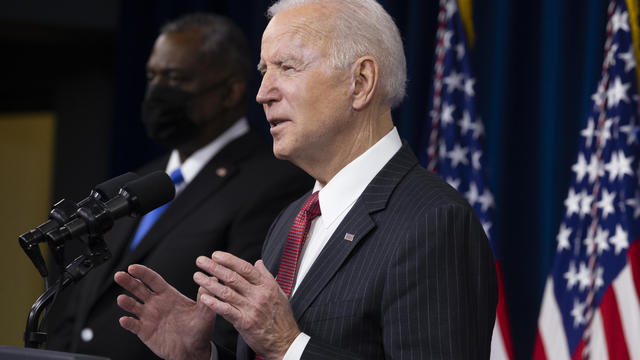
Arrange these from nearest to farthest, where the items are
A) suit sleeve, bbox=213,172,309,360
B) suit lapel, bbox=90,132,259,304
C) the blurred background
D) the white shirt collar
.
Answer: suit sleeve, bbox=213,172,309,360, suit lapel, bbox=90,132,259,304, the white shirt collar, the blurred background

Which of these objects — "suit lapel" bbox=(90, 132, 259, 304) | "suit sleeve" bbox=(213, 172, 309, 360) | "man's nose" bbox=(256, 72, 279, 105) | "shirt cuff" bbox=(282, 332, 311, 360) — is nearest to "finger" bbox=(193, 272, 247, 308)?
"shirt cuff" bbox=(282, 332, 311, 360)

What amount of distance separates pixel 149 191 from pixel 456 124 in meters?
1.88

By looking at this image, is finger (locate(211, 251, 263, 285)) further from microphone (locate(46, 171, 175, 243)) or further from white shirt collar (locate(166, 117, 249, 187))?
white shirt collar (locate(166, 117, 249, 187))

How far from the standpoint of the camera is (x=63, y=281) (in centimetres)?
148

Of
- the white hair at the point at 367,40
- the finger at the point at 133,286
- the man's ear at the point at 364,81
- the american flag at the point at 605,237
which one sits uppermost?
the white hair at the point at 367,40

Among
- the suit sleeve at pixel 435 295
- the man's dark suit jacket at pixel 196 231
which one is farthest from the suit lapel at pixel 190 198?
the suit sleeve at pixel 435 295

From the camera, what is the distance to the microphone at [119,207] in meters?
1.48

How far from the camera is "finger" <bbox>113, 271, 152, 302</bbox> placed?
1.80 meters

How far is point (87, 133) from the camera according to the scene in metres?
5.79

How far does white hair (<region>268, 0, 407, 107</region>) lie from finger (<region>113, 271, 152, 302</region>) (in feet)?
2.17

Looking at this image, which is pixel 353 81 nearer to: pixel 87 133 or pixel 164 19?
pixel 164 19

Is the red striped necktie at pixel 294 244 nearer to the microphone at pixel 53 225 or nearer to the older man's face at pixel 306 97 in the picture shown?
the older man's face at pixel 306 97

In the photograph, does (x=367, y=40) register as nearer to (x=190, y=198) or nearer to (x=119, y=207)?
(x=119, y=207)

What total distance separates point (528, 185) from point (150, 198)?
222 cm
